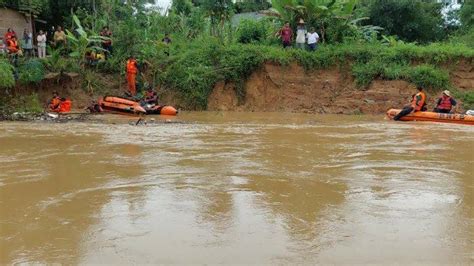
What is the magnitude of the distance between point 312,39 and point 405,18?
23.8 feet

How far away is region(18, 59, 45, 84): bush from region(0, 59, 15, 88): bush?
2.82 ft

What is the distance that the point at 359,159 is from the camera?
8438mm

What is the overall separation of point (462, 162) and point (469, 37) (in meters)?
14.2

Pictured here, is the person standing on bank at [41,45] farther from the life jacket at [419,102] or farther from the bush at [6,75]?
the life jacket at [419,102]

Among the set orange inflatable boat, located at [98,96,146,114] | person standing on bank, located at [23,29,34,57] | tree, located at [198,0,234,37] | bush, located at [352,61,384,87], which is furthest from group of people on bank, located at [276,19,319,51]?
person standing on bank, located at [23,29,34,57]

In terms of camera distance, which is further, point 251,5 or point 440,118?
point 251,5

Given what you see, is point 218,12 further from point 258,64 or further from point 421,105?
point 421,105

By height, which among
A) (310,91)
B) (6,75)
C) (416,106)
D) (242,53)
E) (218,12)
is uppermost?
(218,12)

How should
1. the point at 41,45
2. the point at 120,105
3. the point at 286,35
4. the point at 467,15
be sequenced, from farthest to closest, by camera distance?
the point at 467,15 → the point at 286,35 → the point at 41,45 → the point at 120,105

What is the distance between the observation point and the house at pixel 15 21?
720 inches

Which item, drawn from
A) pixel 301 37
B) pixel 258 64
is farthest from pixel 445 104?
pixel 258 64

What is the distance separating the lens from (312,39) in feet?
58.5

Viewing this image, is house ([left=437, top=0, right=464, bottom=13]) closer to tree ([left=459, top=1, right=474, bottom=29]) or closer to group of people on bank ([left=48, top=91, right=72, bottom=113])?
tree ([left=459, top=1, right=474, bottom=29])

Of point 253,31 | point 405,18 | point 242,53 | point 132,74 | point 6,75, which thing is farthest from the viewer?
point 405,18
